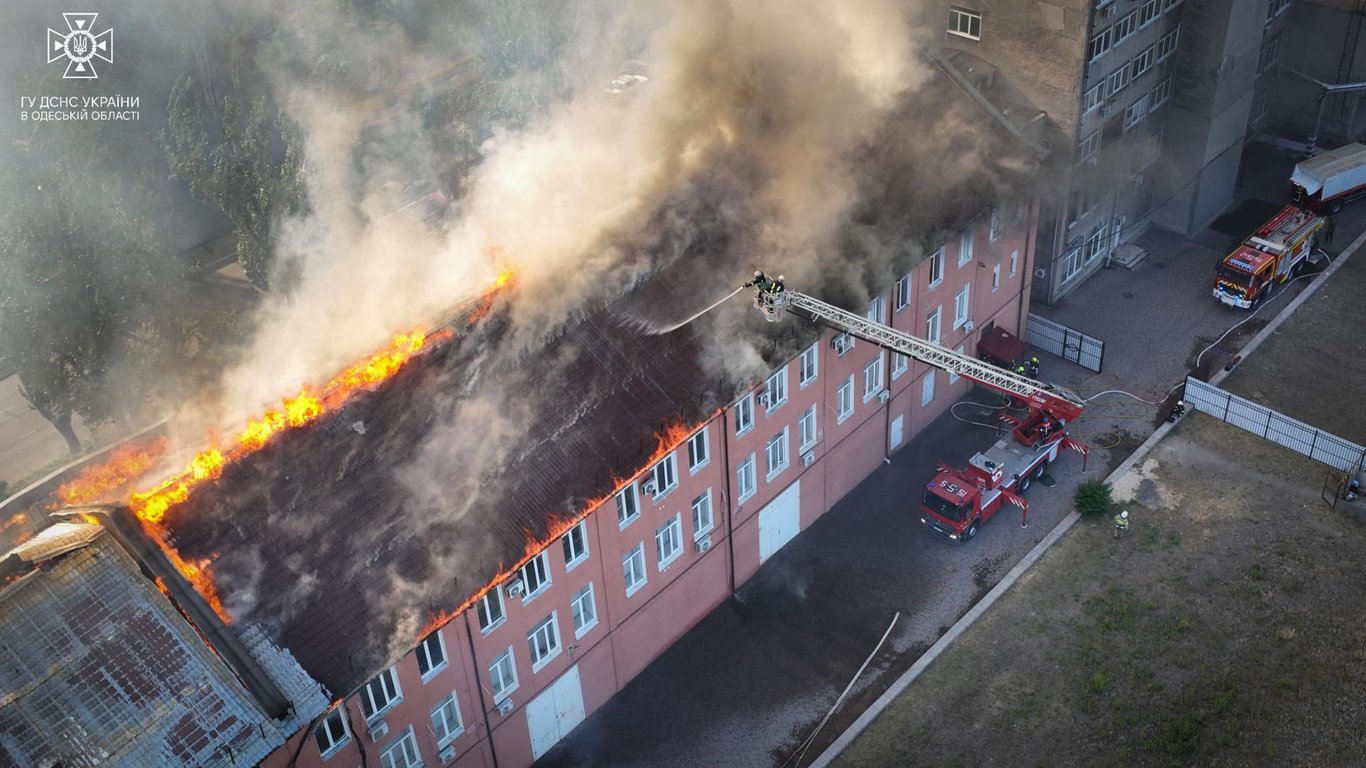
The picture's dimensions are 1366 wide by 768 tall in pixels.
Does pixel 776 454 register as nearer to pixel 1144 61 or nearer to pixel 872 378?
pixel 872 378

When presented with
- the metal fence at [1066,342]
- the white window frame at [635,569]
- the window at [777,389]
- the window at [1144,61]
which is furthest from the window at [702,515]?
the window at [1144,61]

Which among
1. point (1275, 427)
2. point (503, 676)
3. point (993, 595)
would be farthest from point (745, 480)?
point (1275, 427)

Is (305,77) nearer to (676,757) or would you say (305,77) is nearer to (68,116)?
(68,116)

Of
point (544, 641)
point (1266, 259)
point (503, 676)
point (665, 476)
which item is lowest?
point (1266, 259)

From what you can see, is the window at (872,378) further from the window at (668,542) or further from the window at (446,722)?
the window at (446,722)

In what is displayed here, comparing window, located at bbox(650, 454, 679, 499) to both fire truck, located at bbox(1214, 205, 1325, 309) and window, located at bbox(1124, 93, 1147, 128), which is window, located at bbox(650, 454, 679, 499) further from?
fire truck, located at bbox(1214, 205, 1325, 309)

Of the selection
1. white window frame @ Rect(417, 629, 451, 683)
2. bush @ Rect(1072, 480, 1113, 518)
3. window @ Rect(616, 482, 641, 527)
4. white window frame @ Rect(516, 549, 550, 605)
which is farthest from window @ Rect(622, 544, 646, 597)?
bush @ Rect(1072, 480, 1113, 518)

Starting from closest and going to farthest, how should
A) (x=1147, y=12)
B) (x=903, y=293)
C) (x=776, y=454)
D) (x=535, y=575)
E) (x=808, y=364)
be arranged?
1. (x=535, y=575)
2. (x=808, y=364)
3. (x=776, y=454)
4. (x=903, y=293)
5. (x=1147, y=12)
